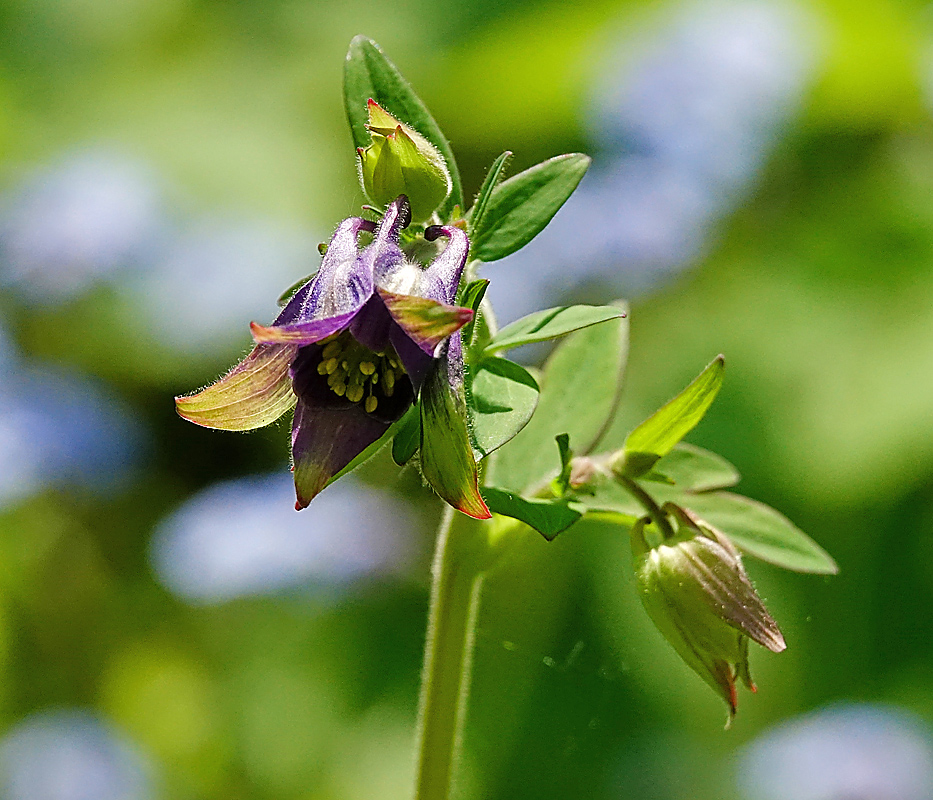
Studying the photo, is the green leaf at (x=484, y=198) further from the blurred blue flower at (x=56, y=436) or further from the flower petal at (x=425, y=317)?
the blurred blue flower at (x=56, y=436)

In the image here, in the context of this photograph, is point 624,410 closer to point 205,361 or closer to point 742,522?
point 205,361

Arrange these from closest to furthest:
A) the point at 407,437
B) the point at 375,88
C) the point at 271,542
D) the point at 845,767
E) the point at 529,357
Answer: the point at 407,437 → the point at 375,88 → the point at 845,767 → the point at 271,542 → the point at 529,357

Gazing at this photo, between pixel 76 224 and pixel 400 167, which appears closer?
pixel 400 167

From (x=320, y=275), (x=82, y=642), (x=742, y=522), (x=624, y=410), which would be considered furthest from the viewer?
(x=624, y=410)

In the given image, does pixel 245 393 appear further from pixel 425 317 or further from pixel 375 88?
pixel 375 88

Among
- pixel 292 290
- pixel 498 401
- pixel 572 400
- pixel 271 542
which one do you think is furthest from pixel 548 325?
pixel 271 542

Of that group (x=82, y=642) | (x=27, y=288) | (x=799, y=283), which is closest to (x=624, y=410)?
(x=799, y=283)
